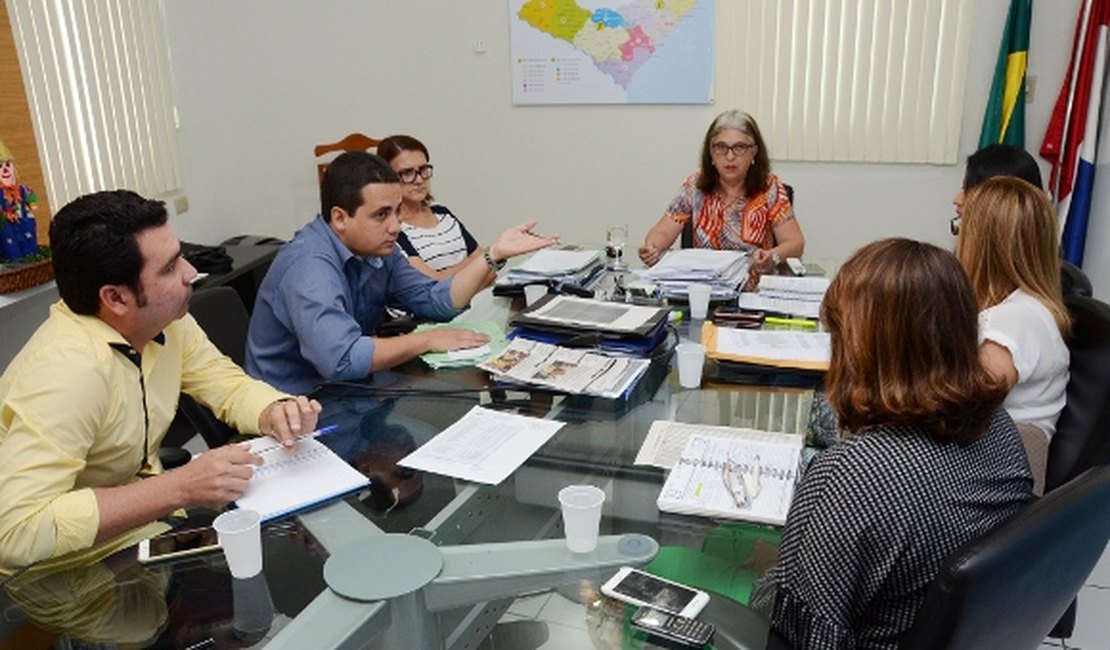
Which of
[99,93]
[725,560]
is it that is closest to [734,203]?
[725,560]

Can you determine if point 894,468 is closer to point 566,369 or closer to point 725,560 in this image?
point 725,560

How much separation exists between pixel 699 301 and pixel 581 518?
1.28 m

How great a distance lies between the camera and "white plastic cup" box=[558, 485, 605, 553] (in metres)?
1.10

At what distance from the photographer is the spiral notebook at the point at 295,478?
130 cm

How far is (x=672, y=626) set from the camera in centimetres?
100

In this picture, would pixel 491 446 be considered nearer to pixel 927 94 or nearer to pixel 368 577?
pixel 368 577

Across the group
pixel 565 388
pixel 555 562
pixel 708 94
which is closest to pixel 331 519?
pixel 555 562

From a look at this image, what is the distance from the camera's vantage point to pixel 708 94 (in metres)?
3.90

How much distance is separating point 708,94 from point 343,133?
2036 mm

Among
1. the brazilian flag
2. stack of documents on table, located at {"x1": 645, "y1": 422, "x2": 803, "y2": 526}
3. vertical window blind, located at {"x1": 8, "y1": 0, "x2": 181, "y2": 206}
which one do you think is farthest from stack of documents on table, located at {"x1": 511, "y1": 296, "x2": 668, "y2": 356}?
vertical window blind, located at {"x1": 8, "y1": 0, "x2": 181, "y2": 206}

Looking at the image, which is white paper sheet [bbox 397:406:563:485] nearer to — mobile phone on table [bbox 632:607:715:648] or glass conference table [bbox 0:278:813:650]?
glass conference table [bbox 0:278:813:650]

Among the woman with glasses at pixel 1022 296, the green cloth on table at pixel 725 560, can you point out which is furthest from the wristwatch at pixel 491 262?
the green cloth on table at pixel 725 560

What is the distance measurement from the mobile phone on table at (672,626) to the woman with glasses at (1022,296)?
0.94 m

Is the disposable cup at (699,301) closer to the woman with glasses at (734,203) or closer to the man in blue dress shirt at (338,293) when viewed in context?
the man in blue dress shirt at (338,293)
